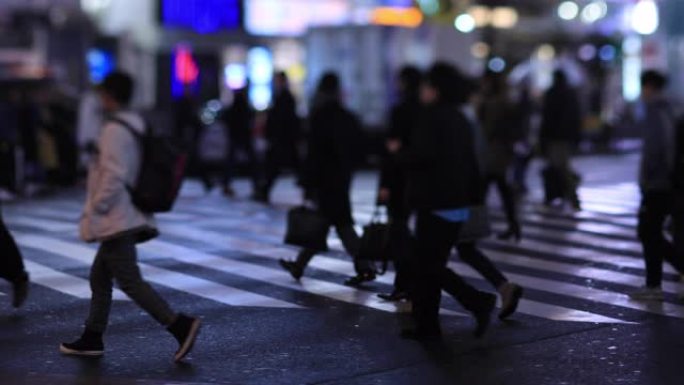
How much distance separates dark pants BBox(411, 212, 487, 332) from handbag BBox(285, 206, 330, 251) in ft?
7.44

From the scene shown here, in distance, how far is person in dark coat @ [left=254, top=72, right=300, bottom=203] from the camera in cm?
1903

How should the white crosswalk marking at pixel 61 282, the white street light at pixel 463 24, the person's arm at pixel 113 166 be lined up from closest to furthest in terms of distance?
the person's arm at pixel 113 166
the white crosswalk marking at pixel 61 282
the white street light at pixel 463 24

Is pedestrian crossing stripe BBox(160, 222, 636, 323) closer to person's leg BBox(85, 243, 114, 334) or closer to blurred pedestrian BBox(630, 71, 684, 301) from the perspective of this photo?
blurred pedestrian BBox(630, 71, 684, 301)

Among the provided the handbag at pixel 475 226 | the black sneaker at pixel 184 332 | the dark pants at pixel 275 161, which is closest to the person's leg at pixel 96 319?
the black sneaker at pixel 184 332

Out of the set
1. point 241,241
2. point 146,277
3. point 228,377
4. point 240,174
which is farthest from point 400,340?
point 240,174

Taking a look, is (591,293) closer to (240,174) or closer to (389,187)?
(389,187)

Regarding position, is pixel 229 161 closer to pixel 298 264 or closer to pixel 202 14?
pixel 298 264

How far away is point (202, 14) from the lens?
100 feet

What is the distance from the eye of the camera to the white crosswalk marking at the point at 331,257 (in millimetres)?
10406

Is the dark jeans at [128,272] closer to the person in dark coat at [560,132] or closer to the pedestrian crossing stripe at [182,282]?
the pedestrian crossing stripe at [182,282]

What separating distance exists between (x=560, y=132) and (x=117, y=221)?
35.8 feet

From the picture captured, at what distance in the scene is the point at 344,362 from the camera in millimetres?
8070

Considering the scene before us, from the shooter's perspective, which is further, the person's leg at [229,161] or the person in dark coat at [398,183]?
the person's leg at [229,161]

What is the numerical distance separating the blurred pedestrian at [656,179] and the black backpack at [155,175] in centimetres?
393
